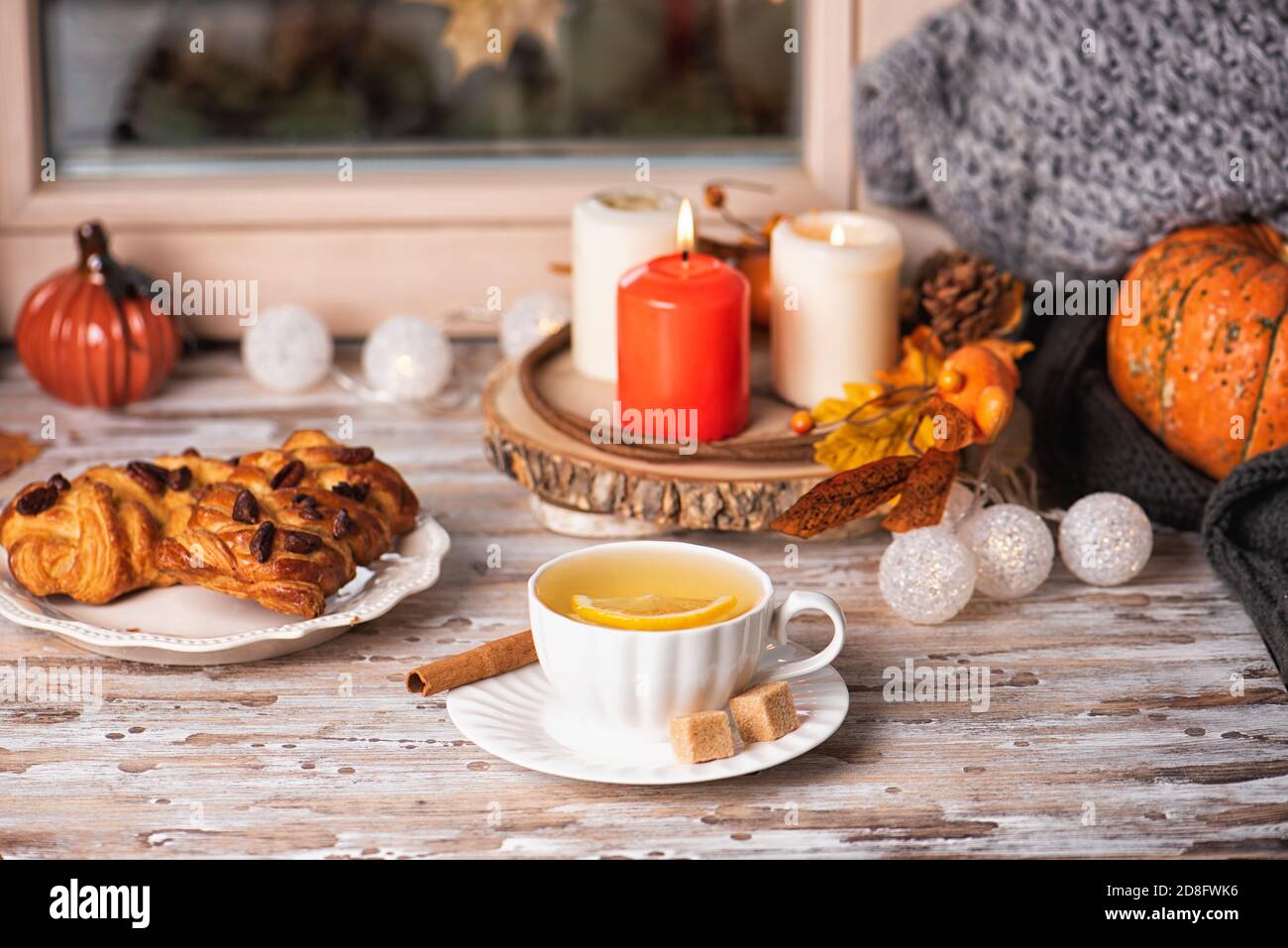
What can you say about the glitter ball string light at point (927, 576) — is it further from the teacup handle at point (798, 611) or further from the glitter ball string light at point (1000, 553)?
the teacup handle at point (798, 611)

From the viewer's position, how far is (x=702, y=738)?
715mm

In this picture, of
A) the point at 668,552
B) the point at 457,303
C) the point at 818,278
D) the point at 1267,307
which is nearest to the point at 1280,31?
the point at 1267,307

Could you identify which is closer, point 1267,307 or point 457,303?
point 1267,307

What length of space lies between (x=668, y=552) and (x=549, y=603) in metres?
0.08

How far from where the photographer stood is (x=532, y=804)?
72cm

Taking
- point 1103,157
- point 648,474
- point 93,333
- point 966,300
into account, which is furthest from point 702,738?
point 93,333

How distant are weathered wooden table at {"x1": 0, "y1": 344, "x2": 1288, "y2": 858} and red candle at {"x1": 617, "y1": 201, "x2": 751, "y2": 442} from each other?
0.13 m

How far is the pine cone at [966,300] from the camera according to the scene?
3.68 ft

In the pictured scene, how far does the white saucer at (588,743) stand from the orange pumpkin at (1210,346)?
39 cm

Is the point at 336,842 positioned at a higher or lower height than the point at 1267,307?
lower

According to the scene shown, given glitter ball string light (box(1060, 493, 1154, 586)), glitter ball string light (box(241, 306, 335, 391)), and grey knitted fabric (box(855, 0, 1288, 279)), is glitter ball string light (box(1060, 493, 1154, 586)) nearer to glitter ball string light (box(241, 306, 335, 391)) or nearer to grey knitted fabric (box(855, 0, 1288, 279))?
grey knitted fabric (box(855, 0, 1288, 279))
